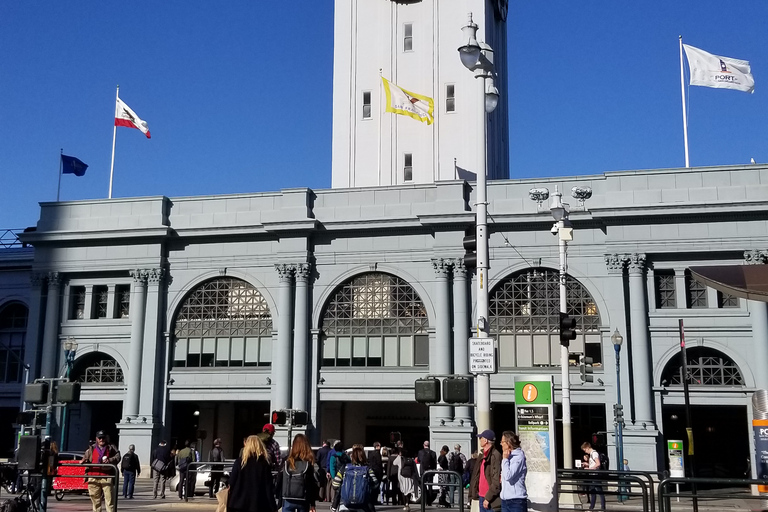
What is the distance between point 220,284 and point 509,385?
49.7 feet

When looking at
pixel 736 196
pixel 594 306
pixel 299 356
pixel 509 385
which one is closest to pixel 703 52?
pixel 736 196

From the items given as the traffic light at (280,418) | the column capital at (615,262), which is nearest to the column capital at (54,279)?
the traffic light at (280,418)

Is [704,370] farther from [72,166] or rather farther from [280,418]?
[72,166]

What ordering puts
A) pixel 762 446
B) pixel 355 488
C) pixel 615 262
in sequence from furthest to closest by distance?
pixel 615 262
pixel 762 446
pixel 355 488

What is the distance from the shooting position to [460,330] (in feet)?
137

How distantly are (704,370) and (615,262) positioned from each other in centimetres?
600

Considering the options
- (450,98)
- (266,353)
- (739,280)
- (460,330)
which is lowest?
(739,280)

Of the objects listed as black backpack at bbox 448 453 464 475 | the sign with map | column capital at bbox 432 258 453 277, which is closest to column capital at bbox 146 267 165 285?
column capital at bbox 432 258 453 277

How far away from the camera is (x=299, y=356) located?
4347 centimetres

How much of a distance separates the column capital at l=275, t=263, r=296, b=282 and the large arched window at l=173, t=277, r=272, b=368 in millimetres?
1794

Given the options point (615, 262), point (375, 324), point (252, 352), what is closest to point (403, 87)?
point (375, 324)

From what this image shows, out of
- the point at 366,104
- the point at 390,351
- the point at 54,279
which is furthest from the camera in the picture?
the point at 366,104

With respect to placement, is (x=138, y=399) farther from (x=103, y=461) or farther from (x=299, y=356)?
(x=103, y=461)

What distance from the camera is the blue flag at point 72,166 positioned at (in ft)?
166
